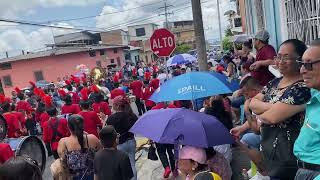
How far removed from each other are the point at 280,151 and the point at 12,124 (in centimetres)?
781

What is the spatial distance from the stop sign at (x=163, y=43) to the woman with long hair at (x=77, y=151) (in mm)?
3802

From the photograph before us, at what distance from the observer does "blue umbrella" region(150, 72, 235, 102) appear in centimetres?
563

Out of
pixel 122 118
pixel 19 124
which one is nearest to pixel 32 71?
pixel 19 124

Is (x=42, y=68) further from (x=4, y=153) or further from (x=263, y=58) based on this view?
(x=263, y=58)

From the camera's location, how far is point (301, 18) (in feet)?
19.9

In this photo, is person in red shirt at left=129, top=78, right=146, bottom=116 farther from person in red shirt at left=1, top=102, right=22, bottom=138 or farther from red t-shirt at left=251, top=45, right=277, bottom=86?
red t-shirt at left=251, top=45, right=277, bottom=86

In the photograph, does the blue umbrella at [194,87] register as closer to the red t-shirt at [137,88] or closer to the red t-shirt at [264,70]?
the red t-shirt at [264,70]

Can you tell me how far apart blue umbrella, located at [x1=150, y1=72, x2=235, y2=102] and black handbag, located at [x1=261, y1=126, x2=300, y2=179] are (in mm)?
2290

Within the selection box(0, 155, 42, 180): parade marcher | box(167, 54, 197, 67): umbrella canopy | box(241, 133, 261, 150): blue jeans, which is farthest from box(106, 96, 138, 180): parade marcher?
box(167, 54, 197, 67): umbrella canopy

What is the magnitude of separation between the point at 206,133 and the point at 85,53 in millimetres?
42601

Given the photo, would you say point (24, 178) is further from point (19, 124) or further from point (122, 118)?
point (19, 124)

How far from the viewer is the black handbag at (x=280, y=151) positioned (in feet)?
10.4

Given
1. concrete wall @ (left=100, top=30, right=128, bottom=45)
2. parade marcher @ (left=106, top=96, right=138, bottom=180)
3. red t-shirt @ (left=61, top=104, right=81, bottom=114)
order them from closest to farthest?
parade marcher @ (left=106, top=96, right=138, bottom=180)
red t-shirt @ (left=61, top=104, right=81, bottom=114)
concrete wall @ (left=100, top=30, right=128, bottom=45)

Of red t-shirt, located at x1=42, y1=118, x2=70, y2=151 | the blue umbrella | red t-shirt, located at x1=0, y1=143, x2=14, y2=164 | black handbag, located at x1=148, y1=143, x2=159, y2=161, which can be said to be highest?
the blue umbrella
